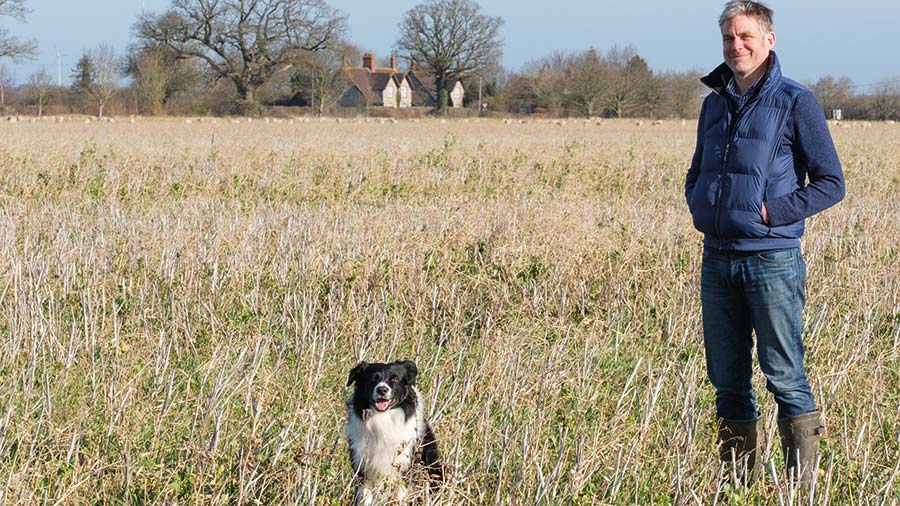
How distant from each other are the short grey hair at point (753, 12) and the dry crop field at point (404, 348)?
59.3 inches

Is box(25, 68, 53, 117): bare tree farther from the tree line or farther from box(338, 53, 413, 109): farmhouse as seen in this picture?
box(338, 53, 413, 109): farmhouse

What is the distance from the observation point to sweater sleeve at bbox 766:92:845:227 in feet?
11.3

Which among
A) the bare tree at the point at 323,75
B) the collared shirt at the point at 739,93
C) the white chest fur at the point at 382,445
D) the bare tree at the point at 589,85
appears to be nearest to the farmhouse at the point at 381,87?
the bare tree at the point at 323,75

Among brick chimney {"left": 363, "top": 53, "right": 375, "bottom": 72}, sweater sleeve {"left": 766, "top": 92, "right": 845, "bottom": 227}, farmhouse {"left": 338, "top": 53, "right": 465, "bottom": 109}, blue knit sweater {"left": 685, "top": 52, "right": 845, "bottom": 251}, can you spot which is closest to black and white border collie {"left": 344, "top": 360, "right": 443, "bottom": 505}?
blue knit sweater {"left": 685, "top": 52, "right": 845, "bottom": 251}

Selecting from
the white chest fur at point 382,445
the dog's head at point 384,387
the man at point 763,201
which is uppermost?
the man at point 763,201

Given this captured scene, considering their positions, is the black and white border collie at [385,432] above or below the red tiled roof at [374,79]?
below

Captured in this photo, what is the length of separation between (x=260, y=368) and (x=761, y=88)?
9.18 feet

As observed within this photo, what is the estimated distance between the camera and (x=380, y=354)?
512 centimetres

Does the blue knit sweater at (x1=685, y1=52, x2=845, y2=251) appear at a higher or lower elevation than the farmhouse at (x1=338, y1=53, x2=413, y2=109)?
lower

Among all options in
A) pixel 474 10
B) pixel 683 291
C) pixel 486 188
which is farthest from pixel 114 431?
pixel 474 10

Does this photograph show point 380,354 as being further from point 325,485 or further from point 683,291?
point 683,291

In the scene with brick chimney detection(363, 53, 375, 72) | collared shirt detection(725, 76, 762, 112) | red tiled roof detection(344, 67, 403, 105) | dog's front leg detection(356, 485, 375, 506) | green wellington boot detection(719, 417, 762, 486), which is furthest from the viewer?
brick chimney detection(363, 53, 375, 72)

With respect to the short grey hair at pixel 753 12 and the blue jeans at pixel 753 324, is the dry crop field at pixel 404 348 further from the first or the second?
the short grey hair at pixel 753 12

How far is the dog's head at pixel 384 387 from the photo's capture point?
11.2 ft
